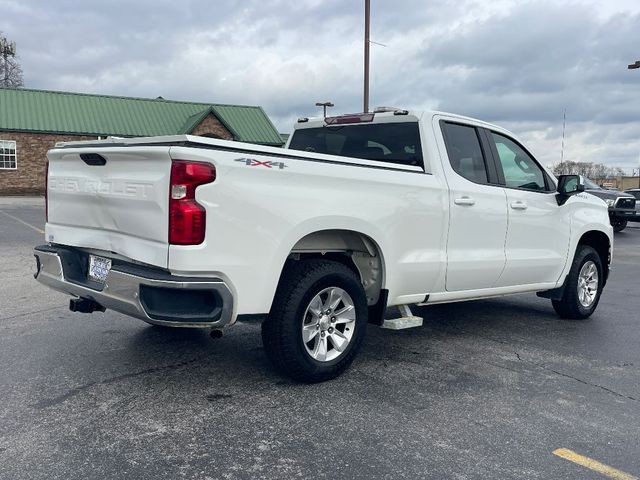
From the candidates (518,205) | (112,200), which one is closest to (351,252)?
(112,200)

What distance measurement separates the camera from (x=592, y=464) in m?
3.21

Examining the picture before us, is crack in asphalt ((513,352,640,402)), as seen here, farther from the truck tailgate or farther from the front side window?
the truck tailgate

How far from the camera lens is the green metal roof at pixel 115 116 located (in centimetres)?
3453

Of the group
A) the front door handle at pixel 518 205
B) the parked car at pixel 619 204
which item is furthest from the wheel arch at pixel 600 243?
the parked car at pixel 619 204

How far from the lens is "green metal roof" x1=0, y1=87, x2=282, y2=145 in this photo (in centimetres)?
3453

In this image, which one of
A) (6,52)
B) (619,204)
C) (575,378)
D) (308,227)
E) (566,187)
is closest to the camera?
(308,227)

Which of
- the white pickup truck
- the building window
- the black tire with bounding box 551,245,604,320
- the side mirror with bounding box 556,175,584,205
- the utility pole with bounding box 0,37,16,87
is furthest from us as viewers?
the utility pole with bounding box 0,37,16,87

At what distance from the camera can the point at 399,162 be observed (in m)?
5.24

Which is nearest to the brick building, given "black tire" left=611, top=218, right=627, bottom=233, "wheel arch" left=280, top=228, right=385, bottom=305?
"black tire" left=611, top=218, right=627, bottom=233

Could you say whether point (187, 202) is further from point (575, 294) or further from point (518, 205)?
point (575, 294)

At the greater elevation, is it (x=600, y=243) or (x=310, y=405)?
(x=600, y=243)

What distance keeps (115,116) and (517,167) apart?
34090 mm

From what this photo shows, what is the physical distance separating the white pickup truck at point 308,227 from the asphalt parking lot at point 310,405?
48 cm

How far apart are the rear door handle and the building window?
34549 mm
